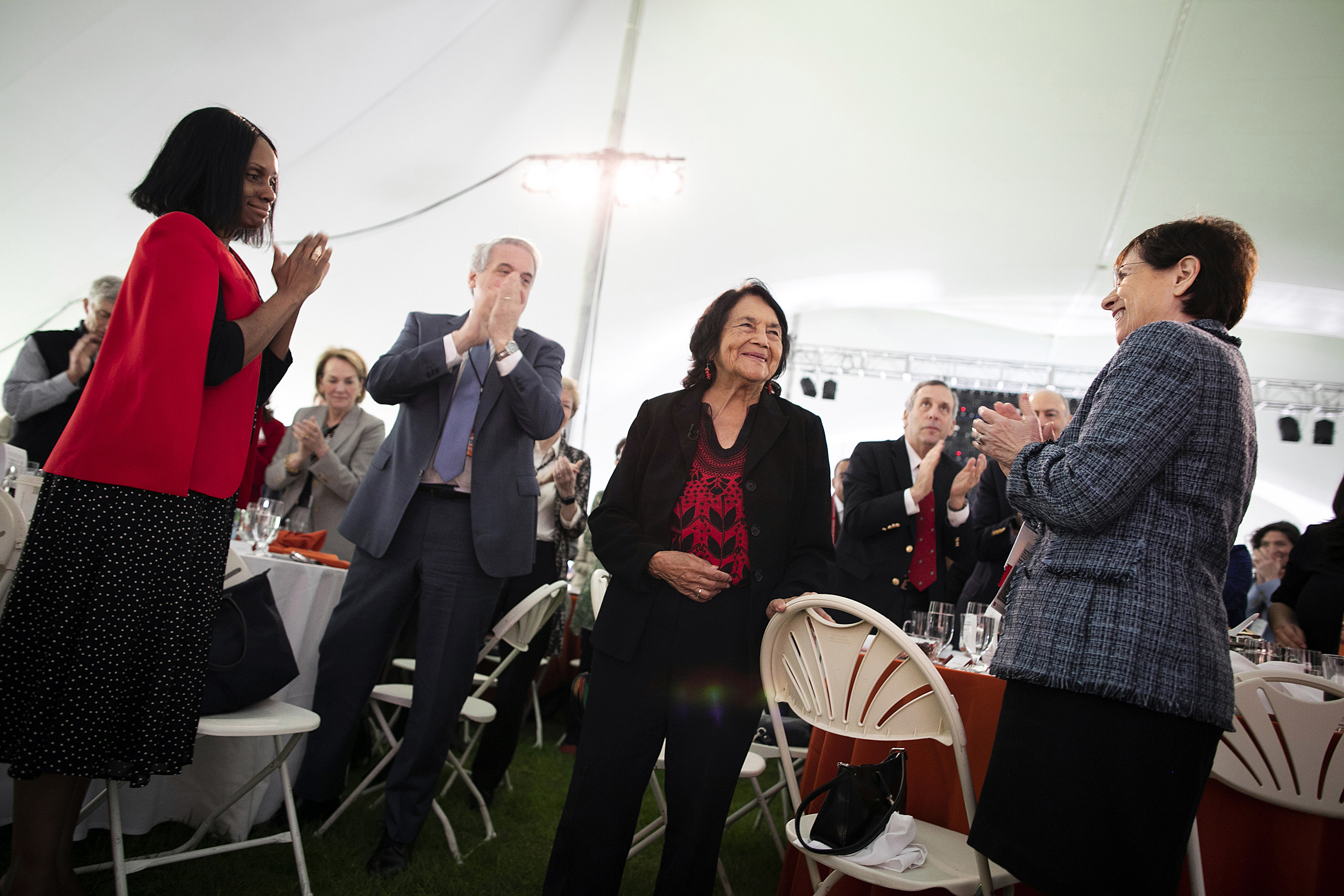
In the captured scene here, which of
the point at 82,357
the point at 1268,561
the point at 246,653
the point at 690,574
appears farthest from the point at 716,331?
the point at 1268,561

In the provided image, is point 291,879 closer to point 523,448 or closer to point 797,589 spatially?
point 523,448

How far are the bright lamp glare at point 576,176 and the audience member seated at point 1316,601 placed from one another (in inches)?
206

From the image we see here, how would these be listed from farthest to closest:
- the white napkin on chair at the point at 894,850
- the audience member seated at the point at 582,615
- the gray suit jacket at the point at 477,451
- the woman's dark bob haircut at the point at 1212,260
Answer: the audience member seated at the point at 582,615
the gray suit jacket at the point at 477,451
the white napkin on chair at the point at 894,850
the woman's dark bob haircut at the point at 1212,260

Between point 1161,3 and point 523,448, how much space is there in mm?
5840

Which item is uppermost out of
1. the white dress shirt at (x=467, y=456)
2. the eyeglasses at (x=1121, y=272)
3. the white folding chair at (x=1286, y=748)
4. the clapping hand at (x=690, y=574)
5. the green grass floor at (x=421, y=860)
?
the eyeglasses at (x=1121, y=272)

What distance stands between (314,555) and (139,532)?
1.33 metres

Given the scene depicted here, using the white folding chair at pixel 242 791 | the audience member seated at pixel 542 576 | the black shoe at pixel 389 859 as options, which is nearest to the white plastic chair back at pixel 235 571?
the white folding chair at pixel 242 791

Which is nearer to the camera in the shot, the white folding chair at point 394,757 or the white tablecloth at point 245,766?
the white tablecloth at point 245,766

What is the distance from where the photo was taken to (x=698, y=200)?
7.40 m

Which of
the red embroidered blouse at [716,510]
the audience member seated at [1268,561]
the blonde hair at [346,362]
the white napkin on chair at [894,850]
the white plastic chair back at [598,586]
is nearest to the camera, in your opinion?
the white napkin on chair at [894,850]

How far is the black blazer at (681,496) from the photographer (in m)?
1.70

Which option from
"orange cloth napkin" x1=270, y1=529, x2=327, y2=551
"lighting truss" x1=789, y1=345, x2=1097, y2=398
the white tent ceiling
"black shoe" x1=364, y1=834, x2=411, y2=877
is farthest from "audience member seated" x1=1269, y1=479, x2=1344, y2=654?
"lighting truss" x1=789, y1=345, x2=1097, y2=398

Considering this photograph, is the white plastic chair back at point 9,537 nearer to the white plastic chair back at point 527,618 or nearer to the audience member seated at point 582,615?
the white plastic chair back at point 527,618

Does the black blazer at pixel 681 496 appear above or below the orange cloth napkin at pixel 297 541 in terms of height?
above
